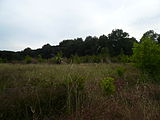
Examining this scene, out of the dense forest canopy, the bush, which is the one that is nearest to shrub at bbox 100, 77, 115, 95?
the bush

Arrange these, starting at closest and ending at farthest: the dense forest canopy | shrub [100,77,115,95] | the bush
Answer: shrub [100,77,115,95], the bush, the dense forest canopy

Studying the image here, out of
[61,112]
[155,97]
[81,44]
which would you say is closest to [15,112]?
[61,112]

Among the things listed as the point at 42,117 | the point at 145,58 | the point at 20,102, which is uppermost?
the point at 145,58

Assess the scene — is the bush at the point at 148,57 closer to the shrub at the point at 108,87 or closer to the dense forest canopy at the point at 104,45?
the shrub at the point at 108,87

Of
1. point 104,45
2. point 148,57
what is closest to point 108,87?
point 148,57

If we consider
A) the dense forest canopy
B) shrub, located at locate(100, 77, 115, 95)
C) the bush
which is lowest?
shrub, located at locate(100, 77, 115, 95)

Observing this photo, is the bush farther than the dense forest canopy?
No

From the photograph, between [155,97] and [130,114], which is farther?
[155,97]

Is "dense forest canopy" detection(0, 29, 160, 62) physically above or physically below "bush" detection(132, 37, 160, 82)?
above

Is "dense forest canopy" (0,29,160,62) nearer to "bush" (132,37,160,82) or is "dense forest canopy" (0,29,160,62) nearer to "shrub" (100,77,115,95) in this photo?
"bush" (132,37,160,82)

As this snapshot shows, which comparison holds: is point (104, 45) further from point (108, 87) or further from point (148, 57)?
point (108, 87)

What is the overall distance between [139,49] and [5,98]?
7.99 metres

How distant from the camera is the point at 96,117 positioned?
2.70m

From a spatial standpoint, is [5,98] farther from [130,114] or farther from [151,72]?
[151,72]
